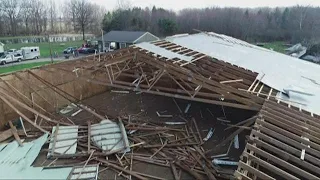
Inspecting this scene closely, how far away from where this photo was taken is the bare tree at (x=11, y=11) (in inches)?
2447

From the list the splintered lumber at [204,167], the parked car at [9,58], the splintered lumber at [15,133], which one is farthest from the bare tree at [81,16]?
the splintered lumber at [204,167]

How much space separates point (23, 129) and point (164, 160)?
570cm

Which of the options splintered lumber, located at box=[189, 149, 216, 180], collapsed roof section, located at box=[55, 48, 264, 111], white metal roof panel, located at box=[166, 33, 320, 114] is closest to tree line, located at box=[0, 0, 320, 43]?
white metal roof panel, located at box=[166, 33, 320, 114]

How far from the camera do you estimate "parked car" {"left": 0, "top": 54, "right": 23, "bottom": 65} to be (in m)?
30.7

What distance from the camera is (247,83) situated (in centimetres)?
980

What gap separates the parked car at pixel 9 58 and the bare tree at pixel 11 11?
3384 cm

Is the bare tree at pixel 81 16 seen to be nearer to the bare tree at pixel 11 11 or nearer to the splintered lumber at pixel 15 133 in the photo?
the bare tree at pixel 11 11

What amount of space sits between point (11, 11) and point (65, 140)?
7007 centimetres

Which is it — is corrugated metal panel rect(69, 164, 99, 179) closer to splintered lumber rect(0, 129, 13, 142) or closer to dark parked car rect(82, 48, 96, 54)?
splintered lumber rect(0, 129, 13, 142)

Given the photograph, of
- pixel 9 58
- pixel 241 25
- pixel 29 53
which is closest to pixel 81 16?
pixel 29 53

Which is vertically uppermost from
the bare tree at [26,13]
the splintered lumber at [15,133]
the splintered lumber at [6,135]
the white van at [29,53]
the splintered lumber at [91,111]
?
the bare tree at [26,13]

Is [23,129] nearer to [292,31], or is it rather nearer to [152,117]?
[152,117]

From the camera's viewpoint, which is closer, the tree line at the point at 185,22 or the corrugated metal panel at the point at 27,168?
the corrugated metal panel at the point at 27,168

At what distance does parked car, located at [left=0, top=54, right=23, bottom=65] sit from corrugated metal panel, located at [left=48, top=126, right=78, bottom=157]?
1028 inches
